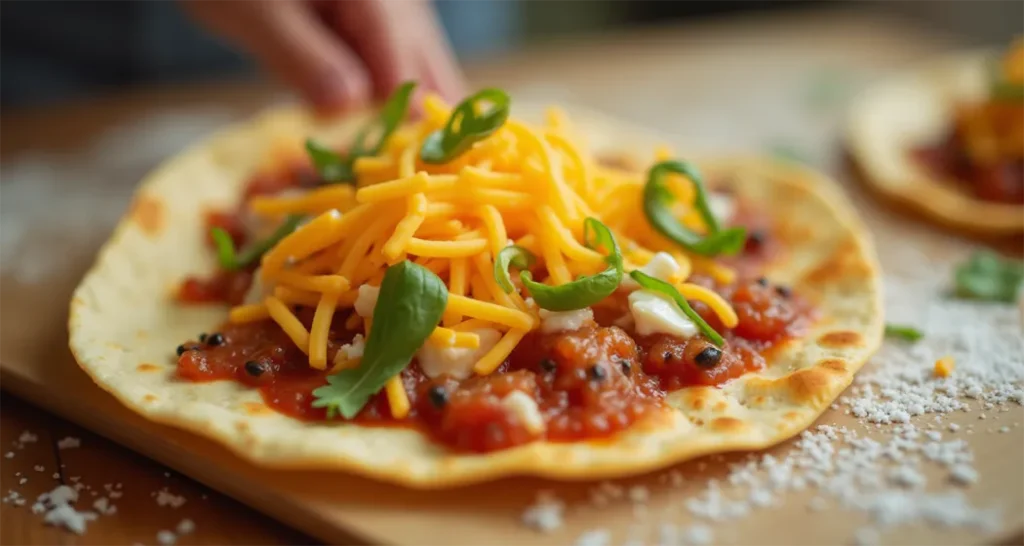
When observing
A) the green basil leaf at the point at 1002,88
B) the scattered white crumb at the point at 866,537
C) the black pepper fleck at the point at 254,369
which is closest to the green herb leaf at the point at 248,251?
the black pepper fleck at the point at 254,369

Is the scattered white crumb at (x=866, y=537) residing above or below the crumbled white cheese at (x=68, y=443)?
above

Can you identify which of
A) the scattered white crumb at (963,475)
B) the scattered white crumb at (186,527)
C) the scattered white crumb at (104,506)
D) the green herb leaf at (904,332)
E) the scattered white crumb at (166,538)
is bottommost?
the scattered white crumb at (104,506)

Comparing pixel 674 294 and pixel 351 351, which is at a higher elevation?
pixel 674 294

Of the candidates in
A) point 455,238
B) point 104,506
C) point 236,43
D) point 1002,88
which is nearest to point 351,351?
point 455,238

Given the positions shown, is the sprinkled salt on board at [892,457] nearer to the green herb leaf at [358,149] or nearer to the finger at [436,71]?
the green herb leaf at [358,149]

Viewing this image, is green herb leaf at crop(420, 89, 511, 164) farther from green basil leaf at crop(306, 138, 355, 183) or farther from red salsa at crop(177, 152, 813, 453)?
red salsa at crop(177, 152, 813, 453)

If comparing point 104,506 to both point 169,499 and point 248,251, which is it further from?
point 248,251

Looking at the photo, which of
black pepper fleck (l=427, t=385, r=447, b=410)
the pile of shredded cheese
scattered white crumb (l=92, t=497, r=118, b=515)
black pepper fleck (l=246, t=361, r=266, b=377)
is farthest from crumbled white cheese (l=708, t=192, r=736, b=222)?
scattered white crumb (l=92, t=497, r=118, b=515)
